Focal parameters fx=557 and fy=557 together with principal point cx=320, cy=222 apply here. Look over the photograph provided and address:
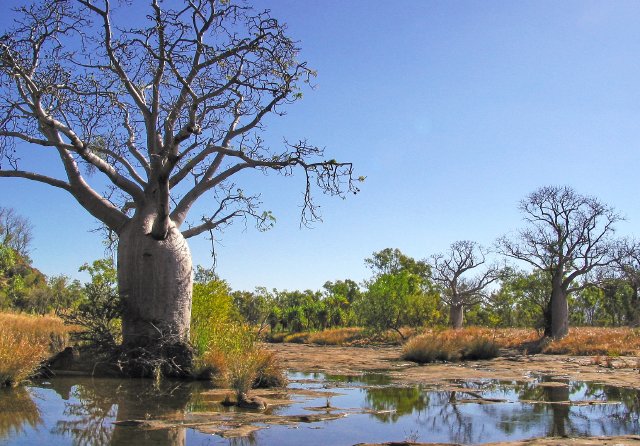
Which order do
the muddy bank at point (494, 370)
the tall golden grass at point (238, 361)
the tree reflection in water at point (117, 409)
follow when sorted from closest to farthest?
the tree reflection in water at point (117, 409) < the tall golden grass at point (238, 361) < the muddy bank at point (494, 370)

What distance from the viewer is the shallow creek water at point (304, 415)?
14.6 feet

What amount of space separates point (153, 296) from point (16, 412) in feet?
11.1

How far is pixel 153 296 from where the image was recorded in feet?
27.3

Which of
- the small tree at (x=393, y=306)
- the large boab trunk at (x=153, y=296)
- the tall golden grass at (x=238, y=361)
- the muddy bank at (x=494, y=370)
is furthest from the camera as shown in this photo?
the small tree at (x=393, y=306)

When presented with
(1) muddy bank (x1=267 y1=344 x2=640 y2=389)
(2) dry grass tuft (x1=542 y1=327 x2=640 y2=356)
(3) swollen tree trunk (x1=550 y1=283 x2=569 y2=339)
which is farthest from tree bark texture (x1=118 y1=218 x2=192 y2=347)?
(3) swollen tree trunk (x1=550 y1=283 x2=569 y2=339)

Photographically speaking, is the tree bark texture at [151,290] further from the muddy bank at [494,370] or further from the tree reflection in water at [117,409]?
the muddy bank at [494,370]

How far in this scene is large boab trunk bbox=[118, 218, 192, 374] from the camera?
8.26m

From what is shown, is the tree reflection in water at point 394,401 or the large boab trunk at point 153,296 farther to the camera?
the large boab trunk at point 153,296

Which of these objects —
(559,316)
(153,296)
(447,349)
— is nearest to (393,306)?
(559,316)

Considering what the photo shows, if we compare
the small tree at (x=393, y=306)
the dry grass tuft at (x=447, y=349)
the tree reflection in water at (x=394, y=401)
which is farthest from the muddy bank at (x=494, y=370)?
the small tree at (x=393, y=306)

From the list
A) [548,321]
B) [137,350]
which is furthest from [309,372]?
[548,321]

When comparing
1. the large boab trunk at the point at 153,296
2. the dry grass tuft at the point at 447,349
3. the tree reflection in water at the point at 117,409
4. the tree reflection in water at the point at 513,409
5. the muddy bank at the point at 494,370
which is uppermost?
the large boab trunk at the point at 153,296

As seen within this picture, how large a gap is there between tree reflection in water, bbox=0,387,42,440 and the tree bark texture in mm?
2134

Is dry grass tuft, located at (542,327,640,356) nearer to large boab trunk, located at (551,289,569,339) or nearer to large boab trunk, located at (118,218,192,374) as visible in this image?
large boab trunk, located at (551,289,569,339)
